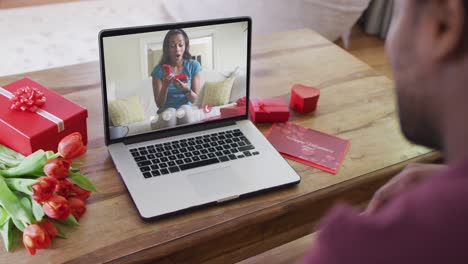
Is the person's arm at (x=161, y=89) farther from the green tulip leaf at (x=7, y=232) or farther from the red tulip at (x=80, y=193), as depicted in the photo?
the green tulip leaf at (x=7, y=232)

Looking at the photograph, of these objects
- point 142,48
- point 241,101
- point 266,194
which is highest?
point 142,48

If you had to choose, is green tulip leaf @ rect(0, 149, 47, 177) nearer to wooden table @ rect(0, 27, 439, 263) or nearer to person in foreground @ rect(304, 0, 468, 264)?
wooden table @ rect(0, 27, 439, 263)

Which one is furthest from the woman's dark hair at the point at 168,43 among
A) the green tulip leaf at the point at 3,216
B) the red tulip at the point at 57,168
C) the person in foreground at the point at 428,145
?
the person in foreground at the point at 428,145

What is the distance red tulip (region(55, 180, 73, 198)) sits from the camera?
1.01m

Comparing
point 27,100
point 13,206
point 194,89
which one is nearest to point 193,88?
point 194,89

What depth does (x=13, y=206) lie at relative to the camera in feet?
3.20

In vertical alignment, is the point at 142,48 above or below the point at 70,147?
above

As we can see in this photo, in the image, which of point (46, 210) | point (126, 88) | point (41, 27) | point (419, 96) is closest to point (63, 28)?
point (41, 27)

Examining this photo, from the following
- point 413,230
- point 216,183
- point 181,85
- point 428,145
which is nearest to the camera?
point 413,230

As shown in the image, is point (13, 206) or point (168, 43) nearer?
point (13, 206)

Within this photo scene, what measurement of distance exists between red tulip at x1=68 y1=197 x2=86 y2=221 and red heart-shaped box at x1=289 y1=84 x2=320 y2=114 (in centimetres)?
62

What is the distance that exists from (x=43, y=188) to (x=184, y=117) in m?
0.40

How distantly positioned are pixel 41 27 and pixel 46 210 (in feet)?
7.48

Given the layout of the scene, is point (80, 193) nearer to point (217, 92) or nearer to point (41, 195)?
point (41, 195)
